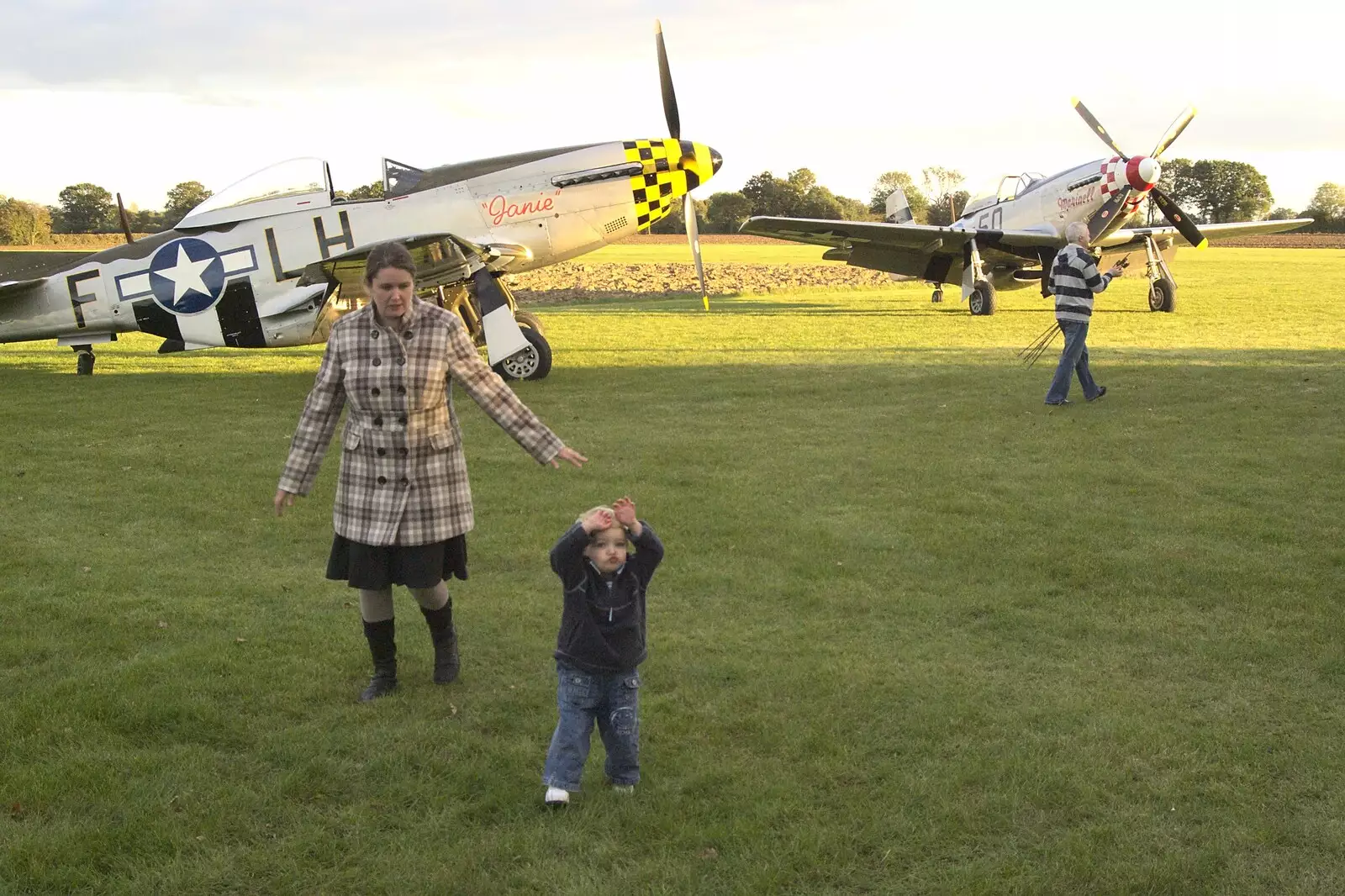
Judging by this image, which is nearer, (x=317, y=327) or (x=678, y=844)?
(x=678, y=844)

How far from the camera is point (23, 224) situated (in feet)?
123

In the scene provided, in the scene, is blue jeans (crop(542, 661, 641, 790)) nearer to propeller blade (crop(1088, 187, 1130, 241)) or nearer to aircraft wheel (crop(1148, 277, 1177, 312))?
propeller blade (crop(1088, 187, 1130, 241))

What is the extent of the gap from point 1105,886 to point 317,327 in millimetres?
11931

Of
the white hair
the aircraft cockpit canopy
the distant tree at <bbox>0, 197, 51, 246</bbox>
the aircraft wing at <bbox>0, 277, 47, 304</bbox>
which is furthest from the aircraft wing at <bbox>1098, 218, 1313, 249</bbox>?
the distant tree at <bbox>0, 197, 51, 246</bbox>

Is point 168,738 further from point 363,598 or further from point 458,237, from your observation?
point 458,237

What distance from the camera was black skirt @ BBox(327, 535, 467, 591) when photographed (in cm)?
427

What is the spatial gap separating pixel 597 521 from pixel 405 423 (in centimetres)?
107

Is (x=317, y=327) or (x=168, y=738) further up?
(x=317, y=327)

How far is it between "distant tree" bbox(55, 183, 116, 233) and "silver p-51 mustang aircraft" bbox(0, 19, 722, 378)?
2964 centimetres

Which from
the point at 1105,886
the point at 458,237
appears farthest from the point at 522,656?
the point at 458,237

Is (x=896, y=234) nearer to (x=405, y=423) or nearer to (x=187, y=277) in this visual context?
(x=187, y=277)

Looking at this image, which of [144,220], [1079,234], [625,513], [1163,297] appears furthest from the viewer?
[144,220]

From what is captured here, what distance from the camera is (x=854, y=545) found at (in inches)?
257

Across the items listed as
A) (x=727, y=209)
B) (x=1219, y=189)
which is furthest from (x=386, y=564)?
(x=1219, y=189)
